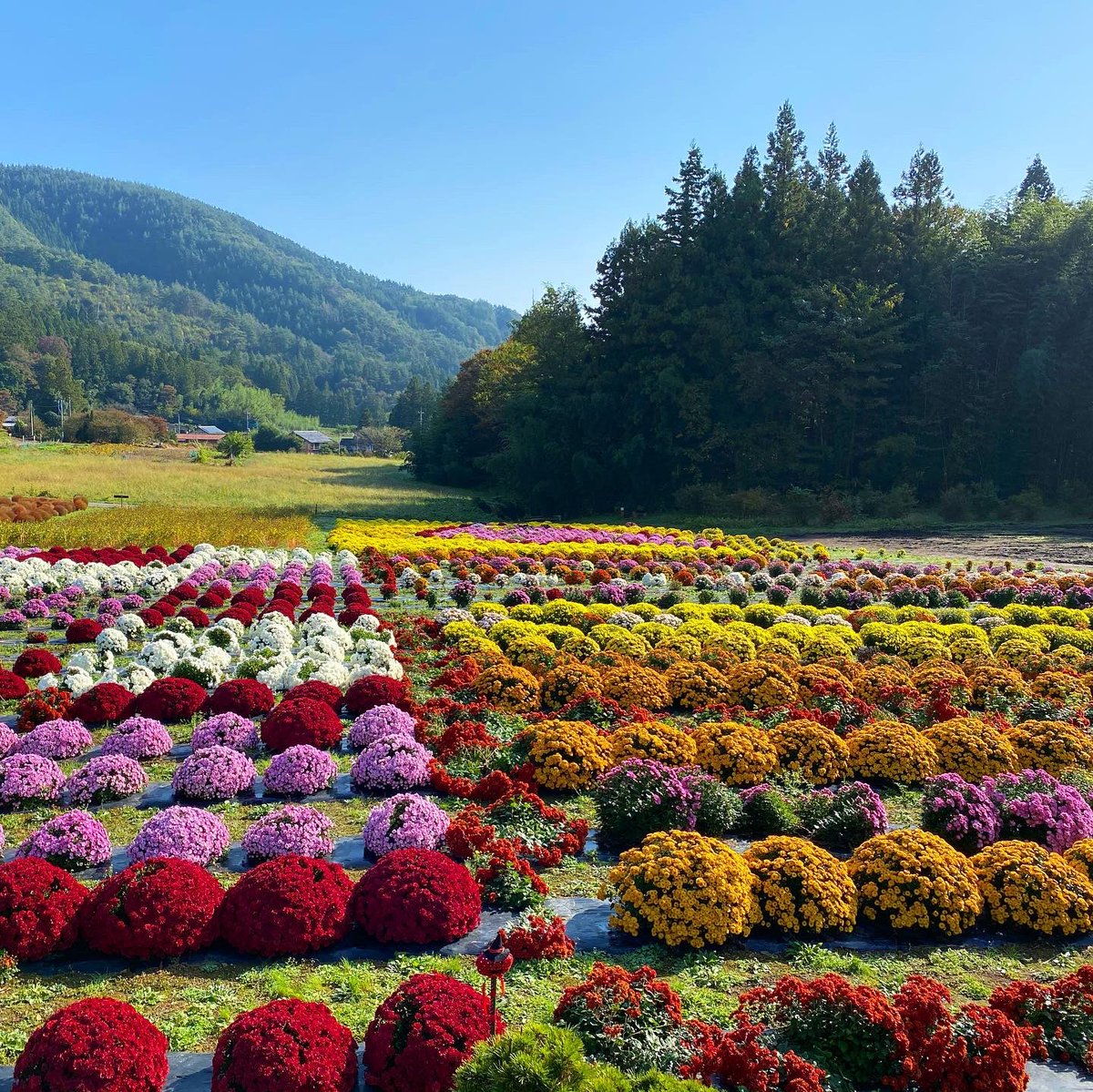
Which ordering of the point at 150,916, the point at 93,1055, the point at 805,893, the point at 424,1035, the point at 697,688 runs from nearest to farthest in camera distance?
the point at 93,1055, the point at 424,1035, the point at 150,916, the point at 805,893, the point at 697,688

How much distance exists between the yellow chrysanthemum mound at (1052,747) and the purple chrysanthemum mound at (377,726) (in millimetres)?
5744

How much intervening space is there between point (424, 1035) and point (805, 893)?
2.69 meters

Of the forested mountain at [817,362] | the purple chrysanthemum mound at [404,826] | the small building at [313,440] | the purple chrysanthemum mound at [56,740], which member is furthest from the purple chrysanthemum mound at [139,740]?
the small building at [313,440]

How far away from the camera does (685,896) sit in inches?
229

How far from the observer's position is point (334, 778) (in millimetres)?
8562

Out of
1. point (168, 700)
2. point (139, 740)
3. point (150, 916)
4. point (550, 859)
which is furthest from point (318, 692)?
point (150, 916)

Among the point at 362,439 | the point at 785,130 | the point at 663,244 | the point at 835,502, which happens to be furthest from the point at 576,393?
the point at 362,439

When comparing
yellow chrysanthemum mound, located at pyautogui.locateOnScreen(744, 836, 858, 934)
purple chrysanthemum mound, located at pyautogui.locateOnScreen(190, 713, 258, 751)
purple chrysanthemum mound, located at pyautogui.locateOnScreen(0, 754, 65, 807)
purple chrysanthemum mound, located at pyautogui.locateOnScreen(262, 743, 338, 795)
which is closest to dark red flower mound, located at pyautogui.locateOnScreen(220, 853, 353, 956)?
purple chrysanthemum mound, located at pyautogui.locateOnScreen(262, 743, 338, 795)

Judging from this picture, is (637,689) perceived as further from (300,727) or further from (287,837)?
(287,837)

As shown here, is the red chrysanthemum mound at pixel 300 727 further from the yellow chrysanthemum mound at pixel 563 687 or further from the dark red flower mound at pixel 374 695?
the yellow chrysanthemum mound at pixel 563 687

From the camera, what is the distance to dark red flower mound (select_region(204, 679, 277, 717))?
10273mm

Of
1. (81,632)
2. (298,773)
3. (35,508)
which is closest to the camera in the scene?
(298,773)

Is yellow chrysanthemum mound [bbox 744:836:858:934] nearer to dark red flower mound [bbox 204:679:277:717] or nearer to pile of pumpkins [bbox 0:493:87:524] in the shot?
dark red flower mound [bbox 204:679:277:717]

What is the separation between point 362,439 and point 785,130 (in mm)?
99889
